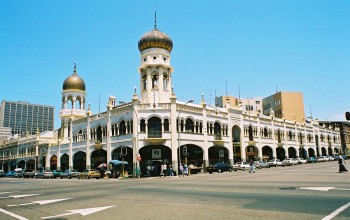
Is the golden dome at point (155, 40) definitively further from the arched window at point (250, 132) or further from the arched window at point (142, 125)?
the arched window at point (250, 132)

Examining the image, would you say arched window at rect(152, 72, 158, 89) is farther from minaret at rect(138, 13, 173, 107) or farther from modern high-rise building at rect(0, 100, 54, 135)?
modern high-rise building at rect(0, 100, 54, 135)

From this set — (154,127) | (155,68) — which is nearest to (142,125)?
(154,127)

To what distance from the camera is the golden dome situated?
49.6 meters

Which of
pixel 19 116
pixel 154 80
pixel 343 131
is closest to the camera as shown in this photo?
pixel 154 80

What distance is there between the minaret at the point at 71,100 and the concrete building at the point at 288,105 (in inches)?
2137

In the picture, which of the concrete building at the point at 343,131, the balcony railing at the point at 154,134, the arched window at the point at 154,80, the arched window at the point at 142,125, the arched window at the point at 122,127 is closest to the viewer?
the balcony railing at the point at 154,134

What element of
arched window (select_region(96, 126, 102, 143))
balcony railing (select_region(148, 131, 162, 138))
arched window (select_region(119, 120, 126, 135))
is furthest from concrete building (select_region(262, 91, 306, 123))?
arched window (select_region(119, 120, 126, 135))

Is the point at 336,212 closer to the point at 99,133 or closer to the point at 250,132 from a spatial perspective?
the point at 99,133

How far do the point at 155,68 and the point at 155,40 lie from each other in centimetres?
443

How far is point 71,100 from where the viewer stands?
6506 centimetres

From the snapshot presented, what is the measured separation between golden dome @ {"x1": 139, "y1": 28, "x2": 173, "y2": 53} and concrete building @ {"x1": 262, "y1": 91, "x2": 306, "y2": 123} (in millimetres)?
51435

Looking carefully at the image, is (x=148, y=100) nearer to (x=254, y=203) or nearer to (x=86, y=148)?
(x=86, y=148)

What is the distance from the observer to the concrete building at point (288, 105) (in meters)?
92.9

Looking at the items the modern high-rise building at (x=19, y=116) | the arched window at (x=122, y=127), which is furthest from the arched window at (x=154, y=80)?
the modern high-rise building at (x=19, y=116)
